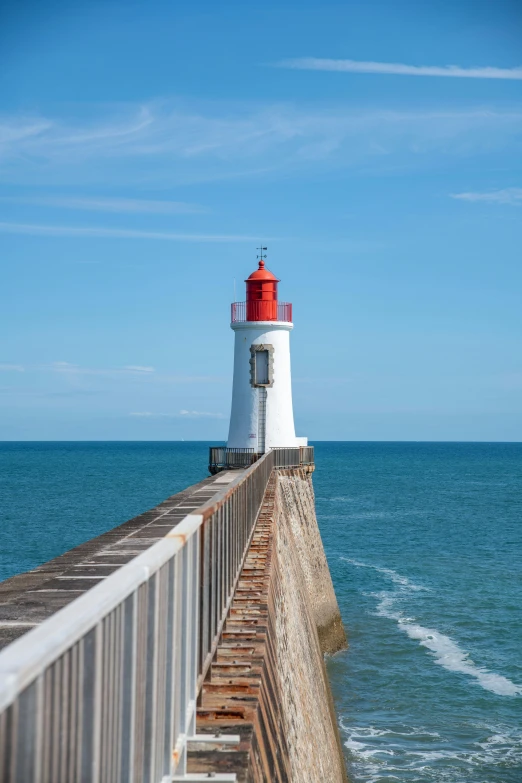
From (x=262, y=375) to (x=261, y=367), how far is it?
0.95ft

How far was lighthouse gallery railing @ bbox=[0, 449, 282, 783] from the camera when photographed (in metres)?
1.89

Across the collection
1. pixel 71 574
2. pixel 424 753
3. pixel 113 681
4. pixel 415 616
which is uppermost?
pixel 113 681

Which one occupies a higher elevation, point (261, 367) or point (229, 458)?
point (261, 367)

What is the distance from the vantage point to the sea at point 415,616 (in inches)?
703

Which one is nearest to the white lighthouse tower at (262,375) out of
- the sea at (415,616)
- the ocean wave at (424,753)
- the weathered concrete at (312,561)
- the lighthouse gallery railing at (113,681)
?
the weathered concrete at (312,561)

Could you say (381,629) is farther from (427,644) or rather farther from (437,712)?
(437,712)

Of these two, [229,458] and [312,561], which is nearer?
[312,561]

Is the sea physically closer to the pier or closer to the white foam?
the white foam

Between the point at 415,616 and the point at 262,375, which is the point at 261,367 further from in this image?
the point at 415,616

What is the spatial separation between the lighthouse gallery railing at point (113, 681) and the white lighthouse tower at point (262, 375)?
2507 cm

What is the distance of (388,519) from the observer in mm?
58875

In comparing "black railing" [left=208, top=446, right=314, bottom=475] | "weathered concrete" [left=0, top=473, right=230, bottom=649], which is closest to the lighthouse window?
"black railing" [left=208, top=446, right=314, bottom=475]

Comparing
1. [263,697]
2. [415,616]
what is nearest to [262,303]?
[415,616]

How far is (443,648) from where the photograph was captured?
983 inches
